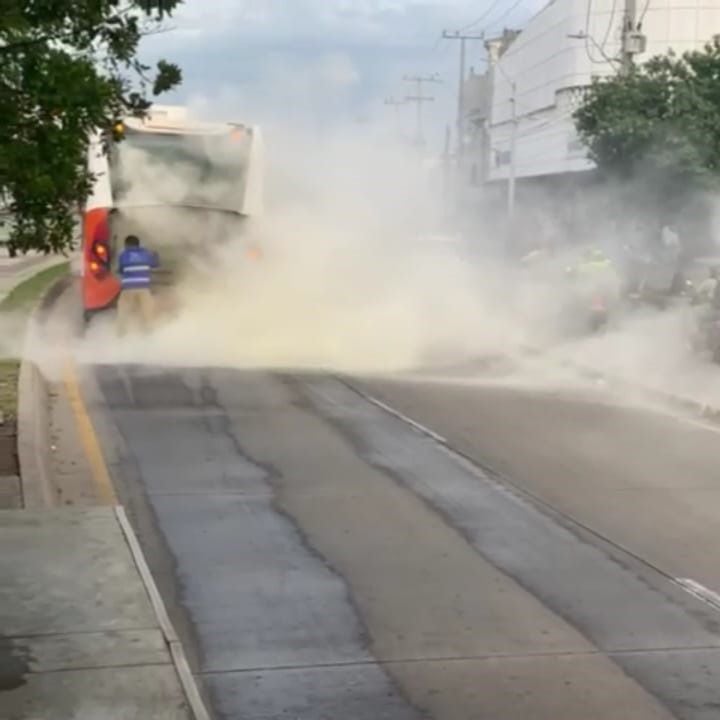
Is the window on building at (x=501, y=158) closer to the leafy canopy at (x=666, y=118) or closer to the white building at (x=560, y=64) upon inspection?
the white building at (x=560, y=64)

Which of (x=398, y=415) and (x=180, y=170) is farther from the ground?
(x=180, y=170)

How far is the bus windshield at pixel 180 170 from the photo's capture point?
22.9m

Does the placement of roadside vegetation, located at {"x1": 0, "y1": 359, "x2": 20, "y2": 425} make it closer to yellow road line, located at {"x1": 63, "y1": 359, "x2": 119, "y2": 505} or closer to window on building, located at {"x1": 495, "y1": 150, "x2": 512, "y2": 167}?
yellow road line, located at {"x1": 63, "y1": 359, "x2": 119, "y2": 505}

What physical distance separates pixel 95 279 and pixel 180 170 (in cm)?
226

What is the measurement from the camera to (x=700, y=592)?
768cm

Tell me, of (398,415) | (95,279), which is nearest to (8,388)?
(398,415)

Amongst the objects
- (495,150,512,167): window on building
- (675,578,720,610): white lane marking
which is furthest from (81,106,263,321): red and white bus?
(495,150,512,167): window on building

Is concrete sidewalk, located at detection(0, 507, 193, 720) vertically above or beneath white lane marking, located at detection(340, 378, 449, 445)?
above

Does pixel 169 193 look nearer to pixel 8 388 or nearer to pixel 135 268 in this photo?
pixel 135 268

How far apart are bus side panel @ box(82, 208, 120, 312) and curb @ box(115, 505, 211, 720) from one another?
1413cm

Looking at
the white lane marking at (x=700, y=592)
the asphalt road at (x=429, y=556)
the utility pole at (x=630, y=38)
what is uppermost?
the utility pole at (x=630, y=38)

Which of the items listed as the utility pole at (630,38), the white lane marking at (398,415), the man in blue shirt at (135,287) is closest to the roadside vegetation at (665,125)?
the utility pole at (630,38)

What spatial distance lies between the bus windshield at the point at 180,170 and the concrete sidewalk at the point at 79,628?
579 inches

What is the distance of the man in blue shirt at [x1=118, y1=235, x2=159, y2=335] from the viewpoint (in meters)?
21.2
